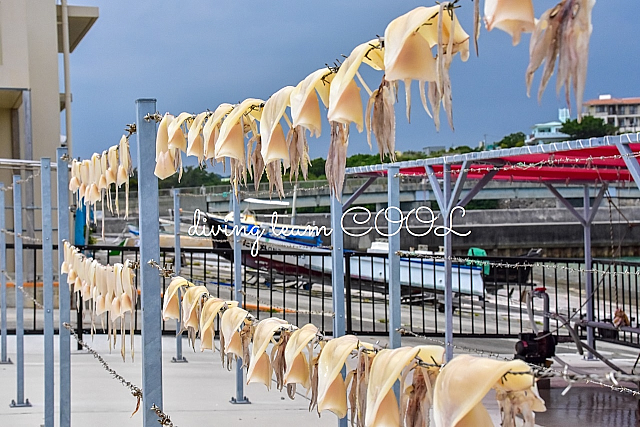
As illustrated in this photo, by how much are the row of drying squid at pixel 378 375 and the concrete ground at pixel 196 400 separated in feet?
8.24

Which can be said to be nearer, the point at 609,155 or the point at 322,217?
the point at 609,155

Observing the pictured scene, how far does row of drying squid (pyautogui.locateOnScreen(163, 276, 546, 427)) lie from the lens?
2.64ft

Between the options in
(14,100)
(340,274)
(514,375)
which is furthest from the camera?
(14,100)

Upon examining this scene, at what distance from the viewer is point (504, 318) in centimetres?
1364

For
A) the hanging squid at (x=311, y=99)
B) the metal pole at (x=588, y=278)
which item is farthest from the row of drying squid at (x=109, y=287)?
the metal pole at (x=588, y=278)

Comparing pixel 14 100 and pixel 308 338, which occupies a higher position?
pixel 14 100

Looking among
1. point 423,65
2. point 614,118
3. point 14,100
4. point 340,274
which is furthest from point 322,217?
point 614,118

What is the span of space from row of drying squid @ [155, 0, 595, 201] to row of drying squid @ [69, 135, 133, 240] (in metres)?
0.88

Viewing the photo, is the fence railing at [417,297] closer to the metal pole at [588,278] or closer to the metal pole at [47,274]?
the metal pole at [588,278]

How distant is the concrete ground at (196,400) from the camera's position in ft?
14.7

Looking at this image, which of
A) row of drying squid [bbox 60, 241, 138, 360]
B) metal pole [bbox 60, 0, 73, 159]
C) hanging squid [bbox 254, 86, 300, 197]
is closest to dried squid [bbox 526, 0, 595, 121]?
hanging squid [bbox 254, 86, 300, 197]

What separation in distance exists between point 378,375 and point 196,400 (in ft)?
14.1

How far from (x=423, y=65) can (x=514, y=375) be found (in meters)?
0.38

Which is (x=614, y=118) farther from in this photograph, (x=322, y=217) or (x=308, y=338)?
(x=308, y=338)
